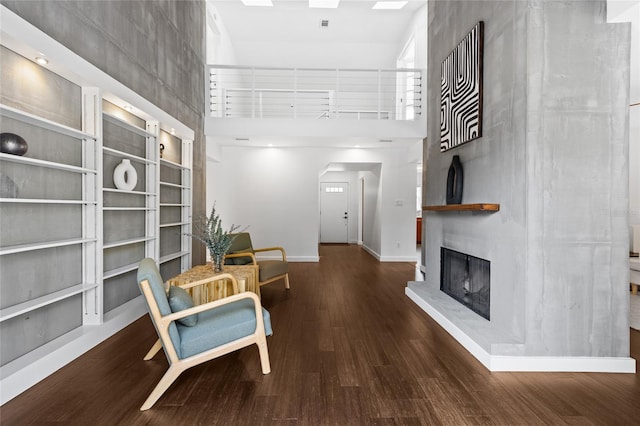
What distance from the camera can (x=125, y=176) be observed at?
334 centimetres

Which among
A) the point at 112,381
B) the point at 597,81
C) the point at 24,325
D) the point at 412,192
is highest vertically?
A: the point at 597,81

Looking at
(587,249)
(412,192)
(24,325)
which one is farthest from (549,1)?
(412,192)

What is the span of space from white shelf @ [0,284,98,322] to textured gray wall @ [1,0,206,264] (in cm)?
190

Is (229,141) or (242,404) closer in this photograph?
(242,404)

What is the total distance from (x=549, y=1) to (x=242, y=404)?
3505 mm

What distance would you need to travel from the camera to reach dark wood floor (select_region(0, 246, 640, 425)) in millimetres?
1867

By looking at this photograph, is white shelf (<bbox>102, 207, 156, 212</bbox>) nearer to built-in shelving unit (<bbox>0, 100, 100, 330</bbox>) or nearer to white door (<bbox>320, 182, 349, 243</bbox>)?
built-in shelving unit (<bbox>0, 100, 100, 330</bbox>)

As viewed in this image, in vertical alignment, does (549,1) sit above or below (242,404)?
above

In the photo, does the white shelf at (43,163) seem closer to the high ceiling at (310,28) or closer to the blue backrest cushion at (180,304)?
the blue backrest cushion at (180,304)

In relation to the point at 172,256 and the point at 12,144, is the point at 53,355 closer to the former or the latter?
the point at 12,144

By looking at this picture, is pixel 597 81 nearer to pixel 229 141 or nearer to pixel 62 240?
pixel 62 240

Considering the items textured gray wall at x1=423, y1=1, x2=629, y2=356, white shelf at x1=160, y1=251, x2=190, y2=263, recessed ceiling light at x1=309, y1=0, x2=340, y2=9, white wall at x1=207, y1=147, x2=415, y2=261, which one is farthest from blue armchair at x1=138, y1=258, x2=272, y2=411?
recessed ceiling light at x1=309, y1=0, x2=340, y2=9

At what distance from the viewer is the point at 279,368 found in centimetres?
242

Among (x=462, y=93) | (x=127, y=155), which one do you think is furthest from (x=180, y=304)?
(x=462, y=93)
